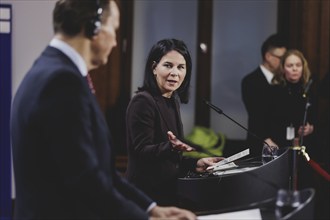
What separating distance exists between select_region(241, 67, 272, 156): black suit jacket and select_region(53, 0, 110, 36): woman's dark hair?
2909 mm

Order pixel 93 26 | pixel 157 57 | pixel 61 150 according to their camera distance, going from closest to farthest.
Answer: pixel 61 150, pixel 93 26, pixel 157 57

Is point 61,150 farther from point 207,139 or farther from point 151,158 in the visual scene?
point 207,139

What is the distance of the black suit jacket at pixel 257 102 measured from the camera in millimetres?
4289

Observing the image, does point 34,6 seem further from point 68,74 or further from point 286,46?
point 68,74

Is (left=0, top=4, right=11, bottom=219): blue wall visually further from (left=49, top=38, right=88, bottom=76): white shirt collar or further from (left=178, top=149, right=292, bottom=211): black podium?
(left=49, top=38, right=88, bottom=76): white shirt collar

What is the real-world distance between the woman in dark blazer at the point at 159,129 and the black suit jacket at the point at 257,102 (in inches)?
73.1

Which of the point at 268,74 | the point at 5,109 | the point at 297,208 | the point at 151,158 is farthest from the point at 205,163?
the point at 5,109

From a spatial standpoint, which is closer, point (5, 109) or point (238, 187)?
point (238, 187)

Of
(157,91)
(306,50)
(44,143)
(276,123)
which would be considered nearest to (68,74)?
(44,143)

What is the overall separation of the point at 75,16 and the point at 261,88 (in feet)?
9.96

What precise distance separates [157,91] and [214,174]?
0.51 metres

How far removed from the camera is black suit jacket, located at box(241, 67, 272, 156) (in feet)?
14.1

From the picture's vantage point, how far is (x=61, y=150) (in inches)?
52.5

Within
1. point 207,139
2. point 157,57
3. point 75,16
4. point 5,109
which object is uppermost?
point 75,16
